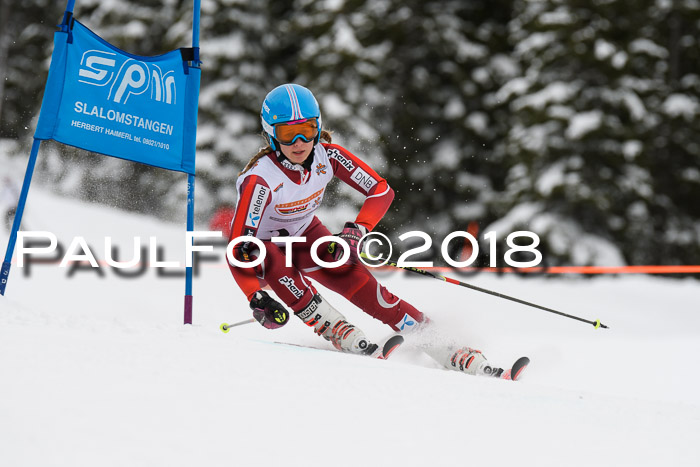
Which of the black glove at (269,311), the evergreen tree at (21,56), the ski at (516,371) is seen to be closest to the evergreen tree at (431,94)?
the evergreen tree at (21,56)

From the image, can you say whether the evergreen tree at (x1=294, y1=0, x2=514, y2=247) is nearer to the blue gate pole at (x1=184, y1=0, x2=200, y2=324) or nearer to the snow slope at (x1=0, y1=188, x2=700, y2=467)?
the blue gate pole at (x1=184, y1=0, x2=200, y2=324)

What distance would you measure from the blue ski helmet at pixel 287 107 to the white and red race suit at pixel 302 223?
24 centimetres

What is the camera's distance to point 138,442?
2791mm

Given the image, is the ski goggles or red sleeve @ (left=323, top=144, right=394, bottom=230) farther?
red sleeve @ (left=323, top=144, right=394, bottom=230)

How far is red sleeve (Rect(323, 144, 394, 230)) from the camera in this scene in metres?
5.55

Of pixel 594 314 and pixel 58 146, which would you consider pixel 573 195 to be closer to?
pixel 594 314

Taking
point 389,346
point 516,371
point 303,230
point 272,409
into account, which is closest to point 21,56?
point 303,230

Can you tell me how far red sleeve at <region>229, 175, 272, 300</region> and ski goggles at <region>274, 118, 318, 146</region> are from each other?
309 millimetres

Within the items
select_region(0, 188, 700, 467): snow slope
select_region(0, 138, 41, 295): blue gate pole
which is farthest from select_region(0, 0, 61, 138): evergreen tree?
select_region(0, 188, 700, 467): snow slope

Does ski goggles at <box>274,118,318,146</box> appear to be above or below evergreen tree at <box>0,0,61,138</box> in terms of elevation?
below

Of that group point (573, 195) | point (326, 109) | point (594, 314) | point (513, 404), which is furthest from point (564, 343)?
point (326, 109)

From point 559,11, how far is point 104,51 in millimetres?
12487

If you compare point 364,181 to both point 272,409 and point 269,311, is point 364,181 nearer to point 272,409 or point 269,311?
point 269,311

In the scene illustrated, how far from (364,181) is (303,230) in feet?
1.86
